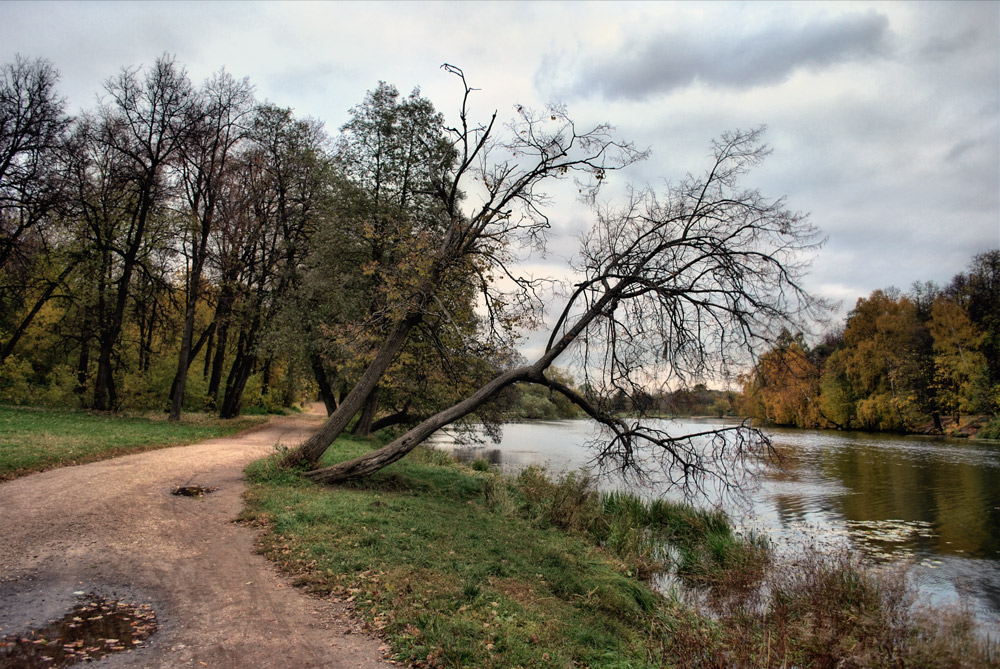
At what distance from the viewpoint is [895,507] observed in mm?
15492

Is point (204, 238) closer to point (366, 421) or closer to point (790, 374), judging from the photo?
point (366, 421)

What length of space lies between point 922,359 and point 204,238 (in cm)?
4960

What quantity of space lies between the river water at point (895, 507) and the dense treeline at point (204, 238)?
7911 mm

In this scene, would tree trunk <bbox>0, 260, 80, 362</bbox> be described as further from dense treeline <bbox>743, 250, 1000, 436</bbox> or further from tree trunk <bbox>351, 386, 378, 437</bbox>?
dense treeline <bbox>743, 250, 1000, 436</bbox>

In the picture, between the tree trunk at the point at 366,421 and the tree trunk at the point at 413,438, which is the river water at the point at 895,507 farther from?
the tree trunk at the point at 366,421

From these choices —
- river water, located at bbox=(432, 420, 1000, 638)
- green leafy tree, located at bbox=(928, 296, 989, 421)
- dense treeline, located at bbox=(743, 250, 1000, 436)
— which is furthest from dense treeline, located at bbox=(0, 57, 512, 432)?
green leafy tree, located at bbox=(928, 296, 989, 421)

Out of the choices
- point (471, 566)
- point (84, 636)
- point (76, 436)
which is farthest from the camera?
point (76, 436)

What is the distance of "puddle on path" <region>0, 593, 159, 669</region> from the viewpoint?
4.15 metres

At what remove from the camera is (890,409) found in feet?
143

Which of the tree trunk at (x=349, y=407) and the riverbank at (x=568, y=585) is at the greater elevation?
the tree trunk at (x=349, y=407)

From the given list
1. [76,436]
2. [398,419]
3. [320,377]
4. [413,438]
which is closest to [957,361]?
[398,419]

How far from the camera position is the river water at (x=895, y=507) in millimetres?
9984

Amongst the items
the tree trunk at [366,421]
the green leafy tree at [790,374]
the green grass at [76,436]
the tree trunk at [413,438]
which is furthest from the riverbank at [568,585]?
the tree trunk at [366,421]

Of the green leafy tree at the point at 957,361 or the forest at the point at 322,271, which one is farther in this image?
the green leafy tree at the point at 957,361
